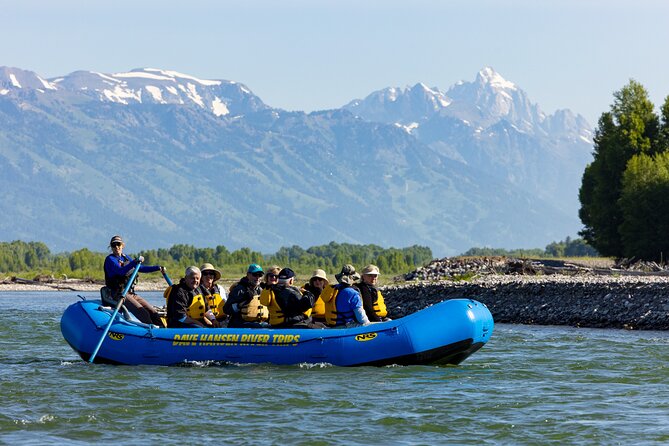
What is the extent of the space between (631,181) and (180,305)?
3853cm

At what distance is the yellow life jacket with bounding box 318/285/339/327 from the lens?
2269 cm

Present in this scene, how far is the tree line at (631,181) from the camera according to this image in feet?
185

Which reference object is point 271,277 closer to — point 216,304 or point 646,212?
point 216,304

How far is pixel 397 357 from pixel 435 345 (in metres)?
0.75

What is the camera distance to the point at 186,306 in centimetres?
2341

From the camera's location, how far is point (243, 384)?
21.1m

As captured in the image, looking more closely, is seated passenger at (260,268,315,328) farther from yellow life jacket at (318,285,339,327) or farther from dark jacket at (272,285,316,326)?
yellow life jacket at (318,285,339,327)

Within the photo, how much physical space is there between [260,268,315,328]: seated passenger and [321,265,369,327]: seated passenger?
0.45 meters

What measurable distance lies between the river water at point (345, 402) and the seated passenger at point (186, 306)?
971 mm

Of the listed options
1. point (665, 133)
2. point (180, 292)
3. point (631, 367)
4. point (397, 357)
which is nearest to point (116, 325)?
point (180, 292)

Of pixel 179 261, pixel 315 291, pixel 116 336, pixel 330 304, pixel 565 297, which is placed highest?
pixel 179 261

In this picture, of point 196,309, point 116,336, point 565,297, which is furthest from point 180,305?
point 565,297

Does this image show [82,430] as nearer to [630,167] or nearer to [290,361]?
[290,361]

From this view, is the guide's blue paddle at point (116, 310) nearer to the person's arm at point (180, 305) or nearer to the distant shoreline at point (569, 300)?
the person's arm at point (180, 305)
